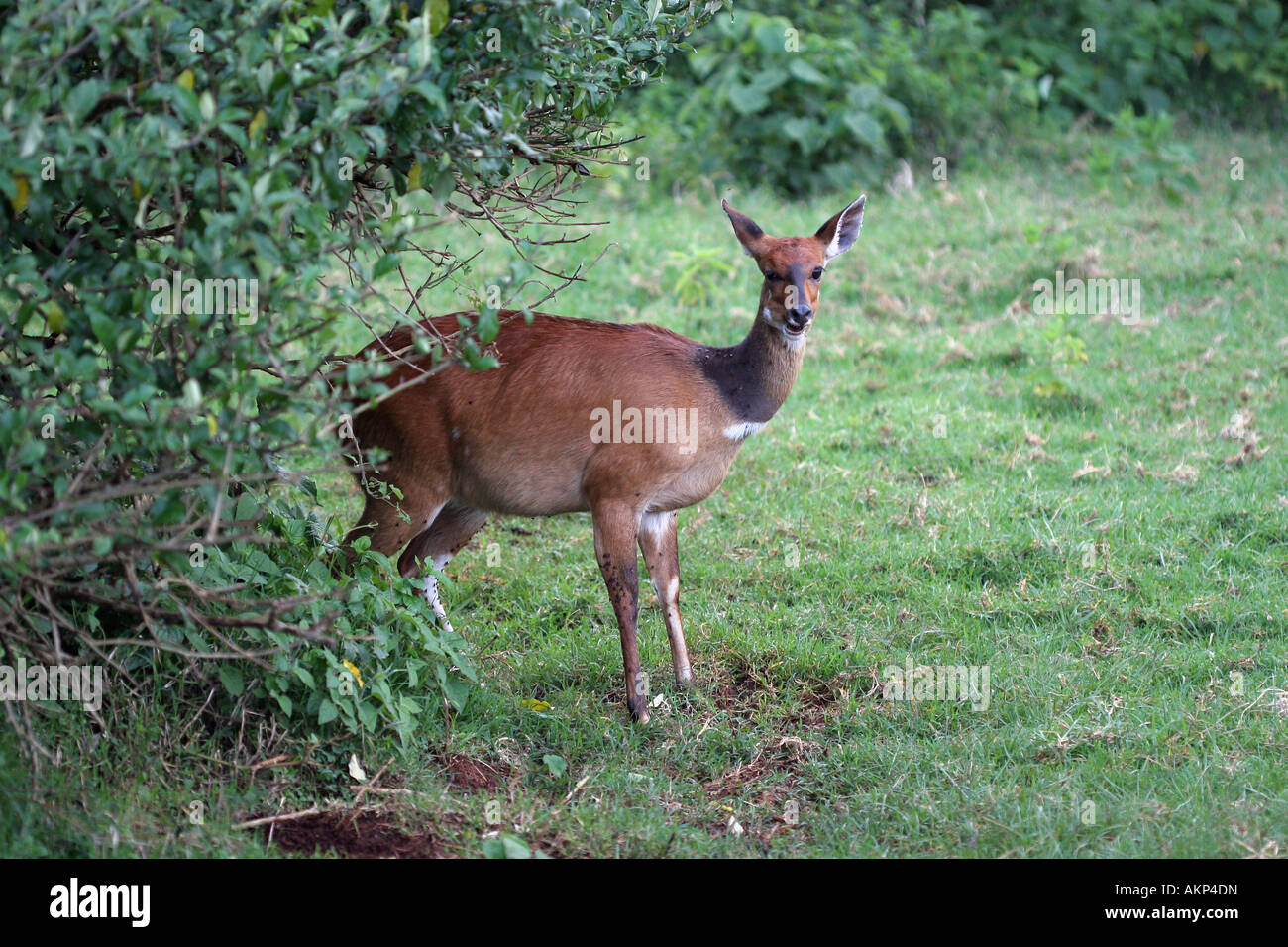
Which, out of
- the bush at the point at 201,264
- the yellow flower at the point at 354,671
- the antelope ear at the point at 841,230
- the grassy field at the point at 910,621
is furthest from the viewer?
the antelope ear at the point at 841,230

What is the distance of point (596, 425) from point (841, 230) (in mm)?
1387

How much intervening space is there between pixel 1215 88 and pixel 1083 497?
Result: 8545 mm

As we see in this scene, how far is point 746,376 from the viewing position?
5.67m

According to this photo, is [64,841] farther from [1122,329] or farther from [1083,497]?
[1122,329]

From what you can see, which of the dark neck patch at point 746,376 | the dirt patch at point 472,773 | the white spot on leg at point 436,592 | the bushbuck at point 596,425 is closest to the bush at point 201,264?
the dirt patch at point 472,773

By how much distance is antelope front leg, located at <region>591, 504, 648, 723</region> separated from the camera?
17.9ft

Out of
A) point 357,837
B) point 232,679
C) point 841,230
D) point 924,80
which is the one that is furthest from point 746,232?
point 924,80

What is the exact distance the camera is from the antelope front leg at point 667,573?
5727 mm

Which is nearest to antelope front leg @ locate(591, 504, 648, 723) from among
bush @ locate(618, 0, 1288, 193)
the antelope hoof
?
the antelope hoof

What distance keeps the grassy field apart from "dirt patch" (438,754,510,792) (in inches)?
0.5

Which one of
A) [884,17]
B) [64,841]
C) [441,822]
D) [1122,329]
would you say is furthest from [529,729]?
[884,17]

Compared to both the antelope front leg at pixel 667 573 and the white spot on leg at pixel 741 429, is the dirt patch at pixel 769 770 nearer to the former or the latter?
the antelope front leg at pixel 667 573

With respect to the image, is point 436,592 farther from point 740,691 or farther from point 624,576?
point 740,691

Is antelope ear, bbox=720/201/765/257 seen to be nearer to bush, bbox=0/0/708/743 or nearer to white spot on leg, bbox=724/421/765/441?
white spot on leg, bbox=724/421/765/441
